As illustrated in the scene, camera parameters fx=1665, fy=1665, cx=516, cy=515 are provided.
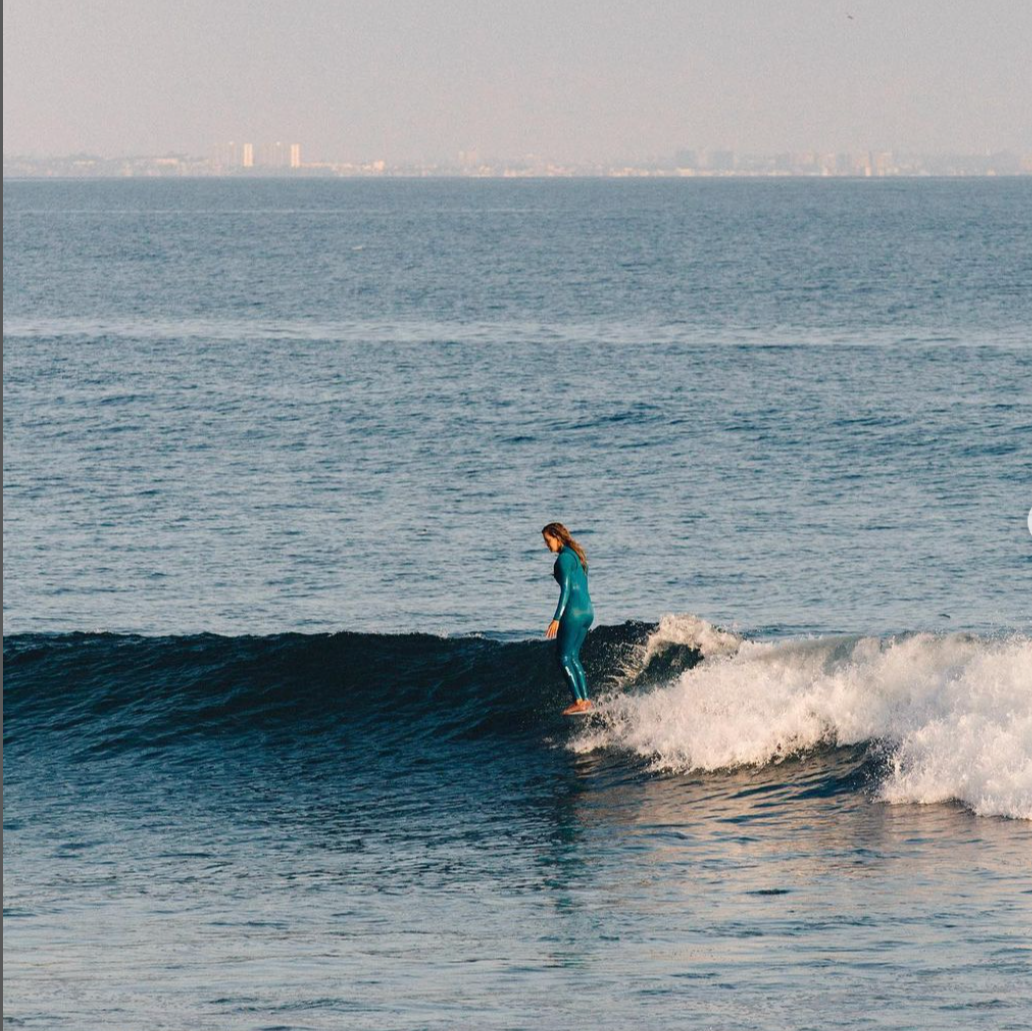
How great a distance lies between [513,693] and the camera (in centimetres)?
1752

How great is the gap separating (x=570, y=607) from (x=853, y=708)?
2.84 metres

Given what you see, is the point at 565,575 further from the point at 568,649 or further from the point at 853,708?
the point at 853,708

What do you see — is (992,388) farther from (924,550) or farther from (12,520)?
(12,520)


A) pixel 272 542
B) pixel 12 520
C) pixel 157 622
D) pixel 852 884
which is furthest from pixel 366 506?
pixel 852 884

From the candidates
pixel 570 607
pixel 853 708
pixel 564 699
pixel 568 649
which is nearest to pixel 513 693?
pixel 564 699

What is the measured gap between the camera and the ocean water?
925cm

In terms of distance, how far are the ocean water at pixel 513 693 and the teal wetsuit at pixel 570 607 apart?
1044 millimetres

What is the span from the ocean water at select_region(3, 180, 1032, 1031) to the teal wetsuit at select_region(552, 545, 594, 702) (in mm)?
1044

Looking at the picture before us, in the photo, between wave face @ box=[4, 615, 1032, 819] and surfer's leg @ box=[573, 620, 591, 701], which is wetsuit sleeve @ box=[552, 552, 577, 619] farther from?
wave face @ box=[4, 615, 1032, 819]

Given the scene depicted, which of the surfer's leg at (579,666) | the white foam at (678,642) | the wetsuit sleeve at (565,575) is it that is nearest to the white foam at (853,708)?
the surfer's leg at (579,666)

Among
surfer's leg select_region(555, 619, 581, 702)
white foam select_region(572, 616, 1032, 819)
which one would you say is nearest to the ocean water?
white foam select_region(572, 616, 1032, 819)

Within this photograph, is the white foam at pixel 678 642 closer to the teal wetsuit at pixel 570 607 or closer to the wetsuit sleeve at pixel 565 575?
the teal wetsuit at pixel 570 607

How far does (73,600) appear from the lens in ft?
83.4

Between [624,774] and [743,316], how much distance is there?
209 ft
